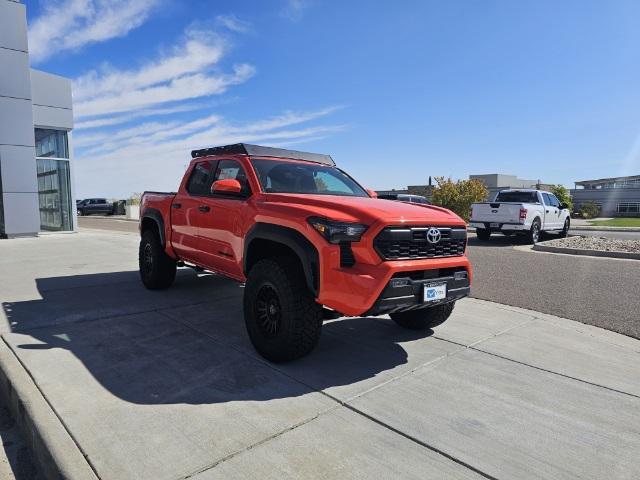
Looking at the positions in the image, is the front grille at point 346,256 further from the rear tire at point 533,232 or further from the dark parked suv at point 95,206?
the dark parked suv at point 95,206

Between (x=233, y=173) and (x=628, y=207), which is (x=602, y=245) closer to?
(x=233, y=173)

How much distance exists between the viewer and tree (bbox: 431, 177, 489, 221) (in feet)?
98.8

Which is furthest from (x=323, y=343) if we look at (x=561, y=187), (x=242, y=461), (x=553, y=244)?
(x=561, y=187)

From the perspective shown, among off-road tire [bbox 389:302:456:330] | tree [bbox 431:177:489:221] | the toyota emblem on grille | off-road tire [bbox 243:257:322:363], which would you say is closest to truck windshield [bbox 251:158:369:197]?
off-road tire [bbox 243:257:322:363]

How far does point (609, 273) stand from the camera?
8633 mm

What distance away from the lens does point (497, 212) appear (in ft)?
47.6

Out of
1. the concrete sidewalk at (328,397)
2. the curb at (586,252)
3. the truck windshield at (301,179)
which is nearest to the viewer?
the concrete sidewalk at (328,397)

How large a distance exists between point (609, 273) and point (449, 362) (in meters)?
6.43

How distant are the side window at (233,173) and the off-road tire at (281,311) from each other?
0.99m

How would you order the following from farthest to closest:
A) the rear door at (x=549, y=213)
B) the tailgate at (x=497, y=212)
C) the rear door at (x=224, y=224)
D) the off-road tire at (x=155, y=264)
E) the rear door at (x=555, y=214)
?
the rear door at (x=555, y=214) < the rear door at (x=549, y=213) < the tailgate at (x=497, y=212) < the off-road tire at (x=155, y=264) < the rear door at (x=224, y=224)

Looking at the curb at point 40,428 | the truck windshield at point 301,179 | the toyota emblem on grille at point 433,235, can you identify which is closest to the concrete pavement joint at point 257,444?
the curb at point 40,428

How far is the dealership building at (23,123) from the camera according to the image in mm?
14562

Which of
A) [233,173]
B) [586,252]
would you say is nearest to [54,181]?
[233,173]

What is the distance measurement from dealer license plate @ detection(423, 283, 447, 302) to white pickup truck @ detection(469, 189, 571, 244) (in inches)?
456
